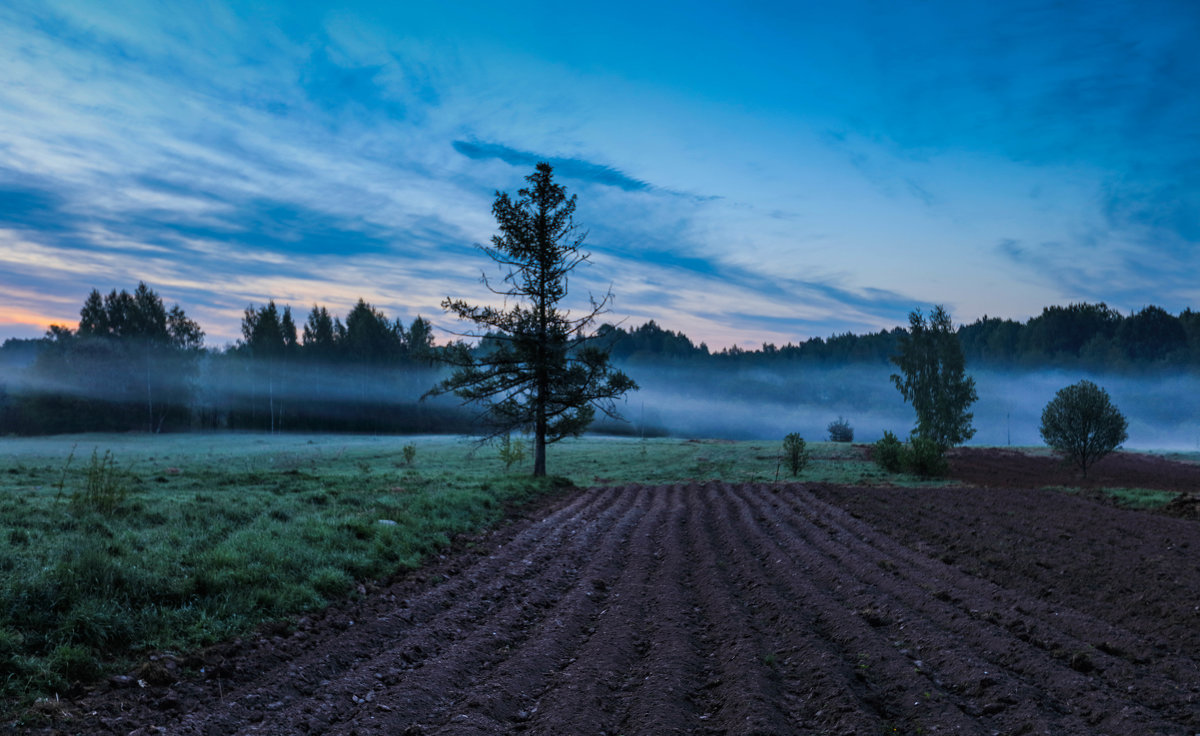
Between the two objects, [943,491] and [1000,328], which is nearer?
[943,491]

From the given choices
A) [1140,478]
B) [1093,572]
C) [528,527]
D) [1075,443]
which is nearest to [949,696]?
[1093,572]

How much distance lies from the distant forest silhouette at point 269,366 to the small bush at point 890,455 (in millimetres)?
23832

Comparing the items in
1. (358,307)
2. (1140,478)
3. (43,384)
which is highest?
(358,307)

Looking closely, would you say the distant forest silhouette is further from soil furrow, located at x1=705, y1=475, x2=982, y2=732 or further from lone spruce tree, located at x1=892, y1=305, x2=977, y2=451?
soil furrow, located at x1=705, y1=475, x2=982, y2=732

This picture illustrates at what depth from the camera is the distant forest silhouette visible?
68875 millimetres

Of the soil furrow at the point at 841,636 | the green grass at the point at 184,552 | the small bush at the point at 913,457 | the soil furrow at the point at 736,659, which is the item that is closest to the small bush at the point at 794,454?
the small bush at the point at 913,457

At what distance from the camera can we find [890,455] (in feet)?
102

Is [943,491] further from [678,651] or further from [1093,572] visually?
[678,651]

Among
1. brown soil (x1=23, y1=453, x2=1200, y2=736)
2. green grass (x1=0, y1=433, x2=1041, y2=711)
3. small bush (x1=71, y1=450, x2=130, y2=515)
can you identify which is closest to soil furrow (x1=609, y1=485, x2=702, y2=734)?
brown soil (x1=23, y1=453, x2=1200, y2=736)

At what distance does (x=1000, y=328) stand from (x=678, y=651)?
515ft

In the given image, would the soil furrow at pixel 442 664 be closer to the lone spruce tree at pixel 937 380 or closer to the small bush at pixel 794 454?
the small bush at pixel 794 454

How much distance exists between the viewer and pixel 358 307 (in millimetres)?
93500

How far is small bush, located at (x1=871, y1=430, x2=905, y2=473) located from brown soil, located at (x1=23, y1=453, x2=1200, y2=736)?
18594mm

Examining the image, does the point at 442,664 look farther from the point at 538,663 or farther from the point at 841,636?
the point at 841,636
